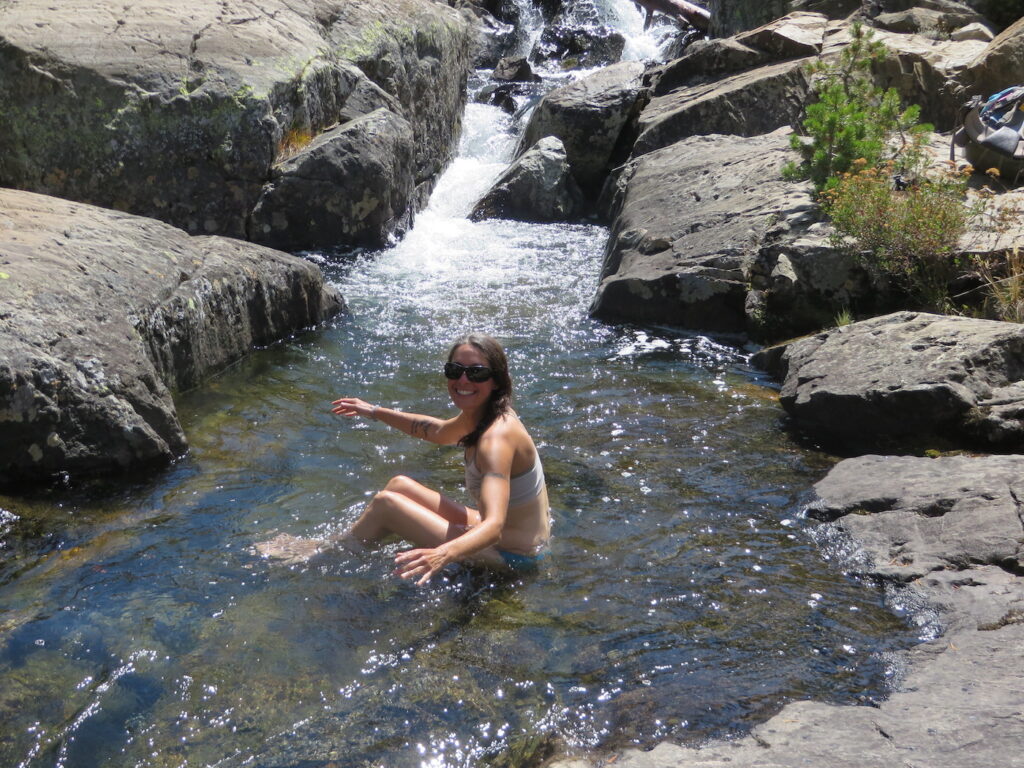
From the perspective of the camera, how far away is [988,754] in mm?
2734

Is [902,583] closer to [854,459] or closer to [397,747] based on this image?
[854,459]

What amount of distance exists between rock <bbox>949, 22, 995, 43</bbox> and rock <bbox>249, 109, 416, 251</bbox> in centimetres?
741

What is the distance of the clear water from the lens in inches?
133

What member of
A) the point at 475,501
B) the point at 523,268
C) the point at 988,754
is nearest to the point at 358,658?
the point at 475,501

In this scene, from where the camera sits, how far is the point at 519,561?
182 inches

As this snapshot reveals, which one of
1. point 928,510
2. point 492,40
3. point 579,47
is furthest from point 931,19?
point 492,40

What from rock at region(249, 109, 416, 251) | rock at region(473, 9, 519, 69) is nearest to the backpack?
rock at region(249, 109, 416, 251)

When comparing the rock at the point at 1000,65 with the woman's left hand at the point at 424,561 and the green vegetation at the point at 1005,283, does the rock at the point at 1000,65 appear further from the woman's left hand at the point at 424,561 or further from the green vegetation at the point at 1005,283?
the woman's left hand at the point at 424,561

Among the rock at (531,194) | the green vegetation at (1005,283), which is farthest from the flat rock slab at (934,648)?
the rock at (531,194)

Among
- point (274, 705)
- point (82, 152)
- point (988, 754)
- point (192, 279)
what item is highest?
point (82, 152)

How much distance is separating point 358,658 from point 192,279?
4198mm

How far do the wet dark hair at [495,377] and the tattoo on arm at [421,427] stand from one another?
0.49m

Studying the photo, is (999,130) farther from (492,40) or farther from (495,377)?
(492,40)

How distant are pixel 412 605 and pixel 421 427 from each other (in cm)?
109
